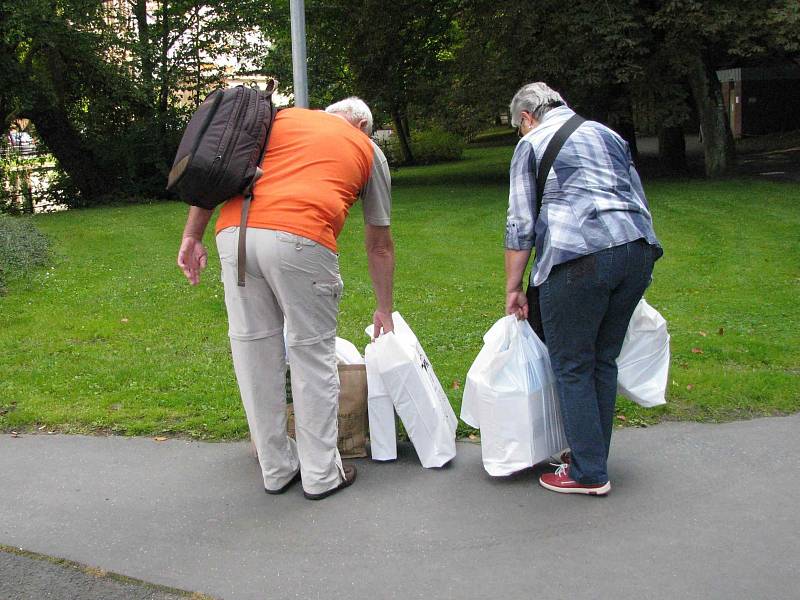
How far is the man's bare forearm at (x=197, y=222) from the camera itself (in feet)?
11.8

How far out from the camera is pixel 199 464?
A: 412 cm

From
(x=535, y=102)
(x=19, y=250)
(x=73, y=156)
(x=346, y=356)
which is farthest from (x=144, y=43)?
(x=535, y=102)

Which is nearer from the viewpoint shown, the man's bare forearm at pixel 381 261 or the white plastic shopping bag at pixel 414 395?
the man's bare forearm at pixel 381 261

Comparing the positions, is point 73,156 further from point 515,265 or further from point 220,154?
point 515,265

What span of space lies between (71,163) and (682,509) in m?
19.7

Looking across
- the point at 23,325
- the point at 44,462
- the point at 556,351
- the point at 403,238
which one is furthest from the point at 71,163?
the point at 556,351

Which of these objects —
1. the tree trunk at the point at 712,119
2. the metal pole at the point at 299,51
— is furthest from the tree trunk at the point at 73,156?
the metal pole at the point at 299,51

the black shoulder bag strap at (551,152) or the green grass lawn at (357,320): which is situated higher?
the black shoulder bag strap at (551,152)

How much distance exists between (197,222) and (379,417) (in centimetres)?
123

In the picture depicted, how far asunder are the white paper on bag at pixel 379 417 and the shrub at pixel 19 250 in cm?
530

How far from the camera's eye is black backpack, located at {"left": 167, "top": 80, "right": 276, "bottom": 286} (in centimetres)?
332

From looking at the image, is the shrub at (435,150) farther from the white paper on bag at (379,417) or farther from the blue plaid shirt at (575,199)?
the blue plaid shirt at (575,199)

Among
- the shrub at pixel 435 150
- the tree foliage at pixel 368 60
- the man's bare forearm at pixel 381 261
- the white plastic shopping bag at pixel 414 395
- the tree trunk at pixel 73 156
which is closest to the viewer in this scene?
the man's bare forearm at pixel 381 261

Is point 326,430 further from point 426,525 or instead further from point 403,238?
point 403,238
